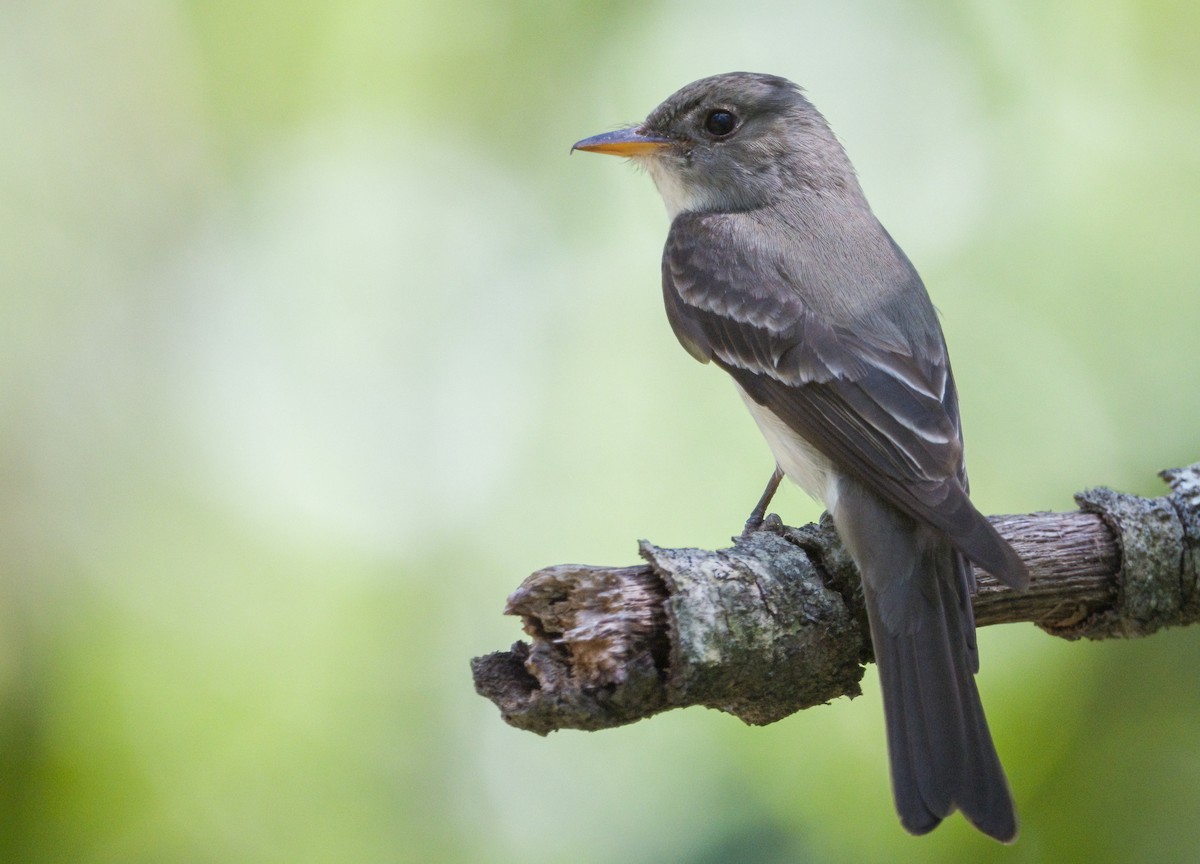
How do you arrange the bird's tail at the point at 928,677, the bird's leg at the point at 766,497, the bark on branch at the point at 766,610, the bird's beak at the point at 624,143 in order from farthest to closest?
the bird's beak at the point at 624,143
the bird's leg at the point at 766,497
the bird's tail at the point at 928,677
the bark on branch at the point at 766,610

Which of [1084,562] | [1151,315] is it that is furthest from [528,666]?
[1151,315]

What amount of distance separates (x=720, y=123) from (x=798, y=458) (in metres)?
1.48

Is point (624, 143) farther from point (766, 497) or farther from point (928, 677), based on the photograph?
point (928, 677)

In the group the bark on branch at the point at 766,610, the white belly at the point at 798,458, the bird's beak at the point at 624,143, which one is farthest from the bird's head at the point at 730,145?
the bark on branch at the point at 766,610

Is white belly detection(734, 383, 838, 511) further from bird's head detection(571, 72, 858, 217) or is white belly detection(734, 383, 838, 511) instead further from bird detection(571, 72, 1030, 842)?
bird's head detection(571, 72, 858, 217)

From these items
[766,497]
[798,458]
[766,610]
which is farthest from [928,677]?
[766,497]

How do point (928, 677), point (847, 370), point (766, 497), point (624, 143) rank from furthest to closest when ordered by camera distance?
point (624, 143) → point (766, 497) → point (847, 370) → point (928, 677)

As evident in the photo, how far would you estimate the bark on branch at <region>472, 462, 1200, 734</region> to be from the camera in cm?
242

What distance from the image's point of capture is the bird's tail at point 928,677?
269cm

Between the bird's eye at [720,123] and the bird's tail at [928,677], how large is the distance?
1838 millimetres

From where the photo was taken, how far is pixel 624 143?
4281 mm

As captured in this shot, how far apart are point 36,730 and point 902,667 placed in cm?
252

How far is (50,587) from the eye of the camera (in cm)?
383

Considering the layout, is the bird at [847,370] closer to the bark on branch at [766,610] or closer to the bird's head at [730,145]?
the bird's head at [730,145]
